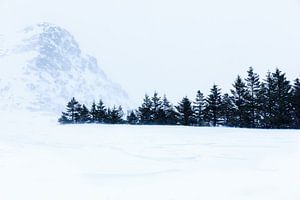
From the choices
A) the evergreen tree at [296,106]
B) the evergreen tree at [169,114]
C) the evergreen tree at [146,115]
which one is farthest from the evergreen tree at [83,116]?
the evergreen tree at [296,106]

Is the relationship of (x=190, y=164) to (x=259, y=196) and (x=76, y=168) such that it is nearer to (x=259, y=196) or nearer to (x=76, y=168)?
(x=76, y=168)

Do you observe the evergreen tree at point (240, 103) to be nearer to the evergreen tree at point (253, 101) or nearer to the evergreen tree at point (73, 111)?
the evergreen tree at point (253, 101)

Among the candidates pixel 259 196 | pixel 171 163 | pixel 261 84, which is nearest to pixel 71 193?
pixel 259 196

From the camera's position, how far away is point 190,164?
32.0ft

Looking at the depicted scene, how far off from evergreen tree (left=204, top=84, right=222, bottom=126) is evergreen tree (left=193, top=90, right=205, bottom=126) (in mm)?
1100

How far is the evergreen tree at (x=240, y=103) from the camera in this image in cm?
4428

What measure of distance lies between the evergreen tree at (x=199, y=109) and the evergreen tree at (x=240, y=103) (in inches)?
206

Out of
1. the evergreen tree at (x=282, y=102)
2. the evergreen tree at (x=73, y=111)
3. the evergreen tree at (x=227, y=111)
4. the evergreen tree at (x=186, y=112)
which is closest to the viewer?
the evergreen tree at (x=282, y=102)

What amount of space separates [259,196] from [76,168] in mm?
4437

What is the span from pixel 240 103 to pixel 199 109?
23.3 feet

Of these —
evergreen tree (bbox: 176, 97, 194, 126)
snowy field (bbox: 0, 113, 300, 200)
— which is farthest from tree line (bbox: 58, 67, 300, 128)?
snowy field (bbox: 0, 113, 300, 200)

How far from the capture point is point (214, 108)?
48250 mm

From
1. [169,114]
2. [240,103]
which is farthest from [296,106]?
[169,114]

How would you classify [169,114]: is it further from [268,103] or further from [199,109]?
[268,103]
